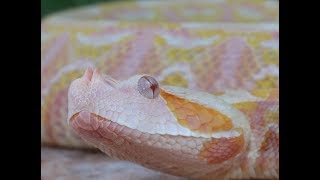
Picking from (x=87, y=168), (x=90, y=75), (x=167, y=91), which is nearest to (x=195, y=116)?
(x=167, y=91)

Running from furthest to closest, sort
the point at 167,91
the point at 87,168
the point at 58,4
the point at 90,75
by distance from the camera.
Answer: the point at 58,4
the point at 87,168
the point at 167,91
the point at 90,75

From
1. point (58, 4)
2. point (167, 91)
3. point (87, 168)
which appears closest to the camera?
point (167, 91)

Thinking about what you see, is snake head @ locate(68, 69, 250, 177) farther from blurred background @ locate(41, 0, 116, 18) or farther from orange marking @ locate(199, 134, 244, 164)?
blurred background @ locate(41, 0, 116, 18)

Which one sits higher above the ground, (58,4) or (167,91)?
(58,4)

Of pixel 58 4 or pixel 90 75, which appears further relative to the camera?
pixel 58 4

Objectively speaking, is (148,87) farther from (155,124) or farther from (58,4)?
(58,4)

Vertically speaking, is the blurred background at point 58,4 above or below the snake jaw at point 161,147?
above

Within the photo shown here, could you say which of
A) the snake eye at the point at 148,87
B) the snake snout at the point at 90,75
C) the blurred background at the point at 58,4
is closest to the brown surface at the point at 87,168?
the snake eye at the point at 148,87

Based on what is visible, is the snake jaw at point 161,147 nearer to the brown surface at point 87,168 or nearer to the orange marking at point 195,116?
the orange marking at point 195,116
